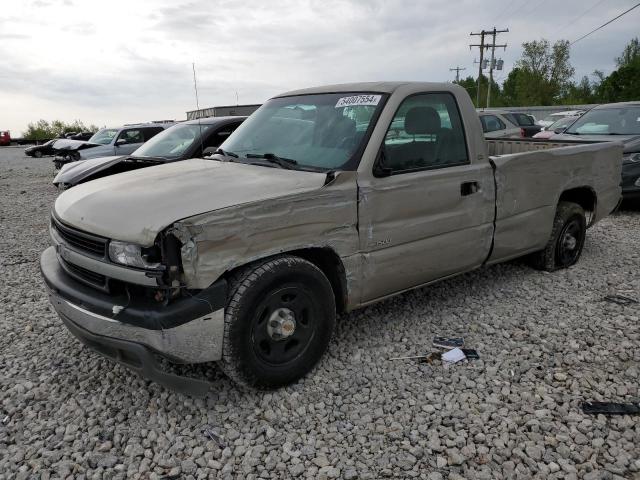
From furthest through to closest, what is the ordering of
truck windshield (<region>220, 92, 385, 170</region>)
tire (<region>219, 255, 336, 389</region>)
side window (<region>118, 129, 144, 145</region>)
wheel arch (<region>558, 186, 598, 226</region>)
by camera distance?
side window (<region>118, 129, 144, 145</region>)
wheel arch (<region>558, 186, 598, 226</region>)
truck windshield (<region>220, 92, 385, 170</region>)
tire (<region>219, 255, 336, 389</region>)

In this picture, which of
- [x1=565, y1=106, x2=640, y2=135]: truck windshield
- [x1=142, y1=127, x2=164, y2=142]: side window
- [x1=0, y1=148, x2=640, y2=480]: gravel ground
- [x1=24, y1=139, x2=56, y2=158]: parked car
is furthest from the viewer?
[x1=24, y1=139, x2=56, y2=158]: parked car

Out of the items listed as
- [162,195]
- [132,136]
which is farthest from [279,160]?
[132,136]

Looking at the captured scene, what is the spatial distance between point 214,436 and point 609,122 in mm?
8923

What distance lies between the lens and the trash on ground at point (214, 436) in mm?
2730

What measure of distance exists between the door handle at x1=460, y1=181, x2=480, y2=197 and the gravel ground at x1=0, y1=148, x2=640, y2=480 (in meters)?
1.04

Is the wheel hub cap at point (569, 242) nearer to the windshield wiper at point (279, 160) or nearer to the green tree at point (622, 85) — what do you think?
the windshield wiper at point (279, 160)

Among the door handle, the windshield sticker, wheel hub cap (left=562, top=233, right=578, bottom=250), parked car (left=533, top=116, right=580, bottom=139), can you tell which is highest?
the windshield sticker

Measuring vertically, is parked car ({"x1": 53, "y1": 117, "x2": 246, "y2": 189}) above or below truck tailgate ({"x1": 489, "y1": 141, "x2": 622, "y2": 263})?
above

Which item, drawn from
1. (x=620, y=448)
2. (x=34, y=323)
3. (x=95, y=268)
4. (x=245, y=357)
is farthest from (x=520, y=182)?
(x=34, y=323)

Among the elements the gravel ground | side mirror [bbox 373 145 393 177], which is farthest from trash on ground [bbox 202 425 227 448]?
side mirror [bbox 373 145 393 177]

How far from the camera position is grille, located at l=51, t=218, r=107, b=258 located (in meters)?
2.84

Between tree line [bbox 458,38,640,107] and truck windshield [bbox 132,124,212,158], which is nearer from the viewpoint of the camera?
truck windshield [bbox 132,124,212,158]

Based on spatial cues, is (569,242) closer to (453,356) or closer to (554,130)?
(453,356)

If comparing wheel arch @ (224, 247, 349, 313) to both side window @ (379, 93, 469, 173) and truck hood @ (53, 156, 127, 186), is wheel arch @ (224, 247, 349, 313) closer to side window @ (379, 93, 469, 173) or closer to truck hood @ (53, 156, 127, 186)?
side window @ (379, 93, 469, 173)
